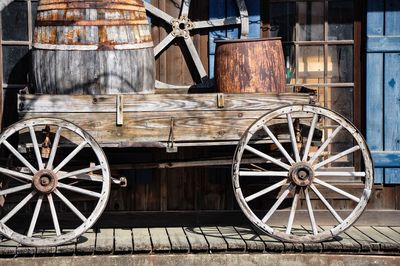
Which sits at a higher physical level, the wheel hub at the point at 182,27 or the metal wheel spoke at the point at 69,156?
the wheel hub at the point at 182,27

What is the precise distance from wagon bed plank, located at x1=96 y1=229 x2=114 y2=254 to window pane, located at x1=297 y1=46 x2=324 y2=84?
7.30 ft

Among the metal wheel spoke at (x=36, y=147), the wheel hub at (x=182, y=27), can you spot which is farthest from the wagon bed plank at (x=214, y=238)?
the wheel hub at (x=182, y=27)

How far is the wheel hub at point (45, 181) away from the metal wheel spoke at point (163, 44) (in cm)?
171

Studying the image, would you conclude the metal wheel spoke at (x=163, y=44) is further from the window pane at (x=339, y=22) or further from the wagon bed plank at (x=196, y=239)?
the wagon bed plank at (x=196, y=239)

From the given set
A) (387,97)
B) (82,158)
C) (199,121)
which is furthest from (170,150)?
(387,97)

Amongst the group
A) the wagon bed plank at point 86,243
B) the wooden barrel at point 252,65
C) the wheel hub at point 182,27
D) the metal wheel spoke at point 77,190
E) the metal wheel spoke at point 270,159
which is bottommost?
the wagon bed plank at point 86,243

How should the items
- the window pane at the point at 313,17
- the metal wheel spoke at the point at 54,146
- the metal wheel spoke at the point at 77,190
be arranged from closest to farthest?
the metal wheel spoke at the point at 54,146, the metal wheel spoke at the point at 77,190, the window pane at the point at 313,17

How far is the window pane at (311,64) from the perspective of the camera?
366 inches

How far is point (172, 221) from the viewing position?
926cm

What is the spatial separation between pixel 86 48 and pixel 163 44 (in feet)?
3.63

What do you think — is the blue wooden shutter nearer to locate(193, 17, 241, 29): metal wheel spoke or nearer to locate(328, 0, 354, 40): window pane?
locate(193, 17, 241, 29): metal wheel spoke

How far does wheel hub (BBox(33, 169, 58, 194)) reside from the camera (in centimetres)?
801

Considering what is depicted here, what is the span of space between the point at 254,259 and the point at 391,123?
77.7 inches

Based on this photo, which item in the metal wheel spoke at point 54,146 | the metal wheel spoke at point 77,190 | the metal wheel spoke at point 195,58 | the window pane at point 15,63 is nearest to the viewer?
the metal wheel spoke at point 54,146
